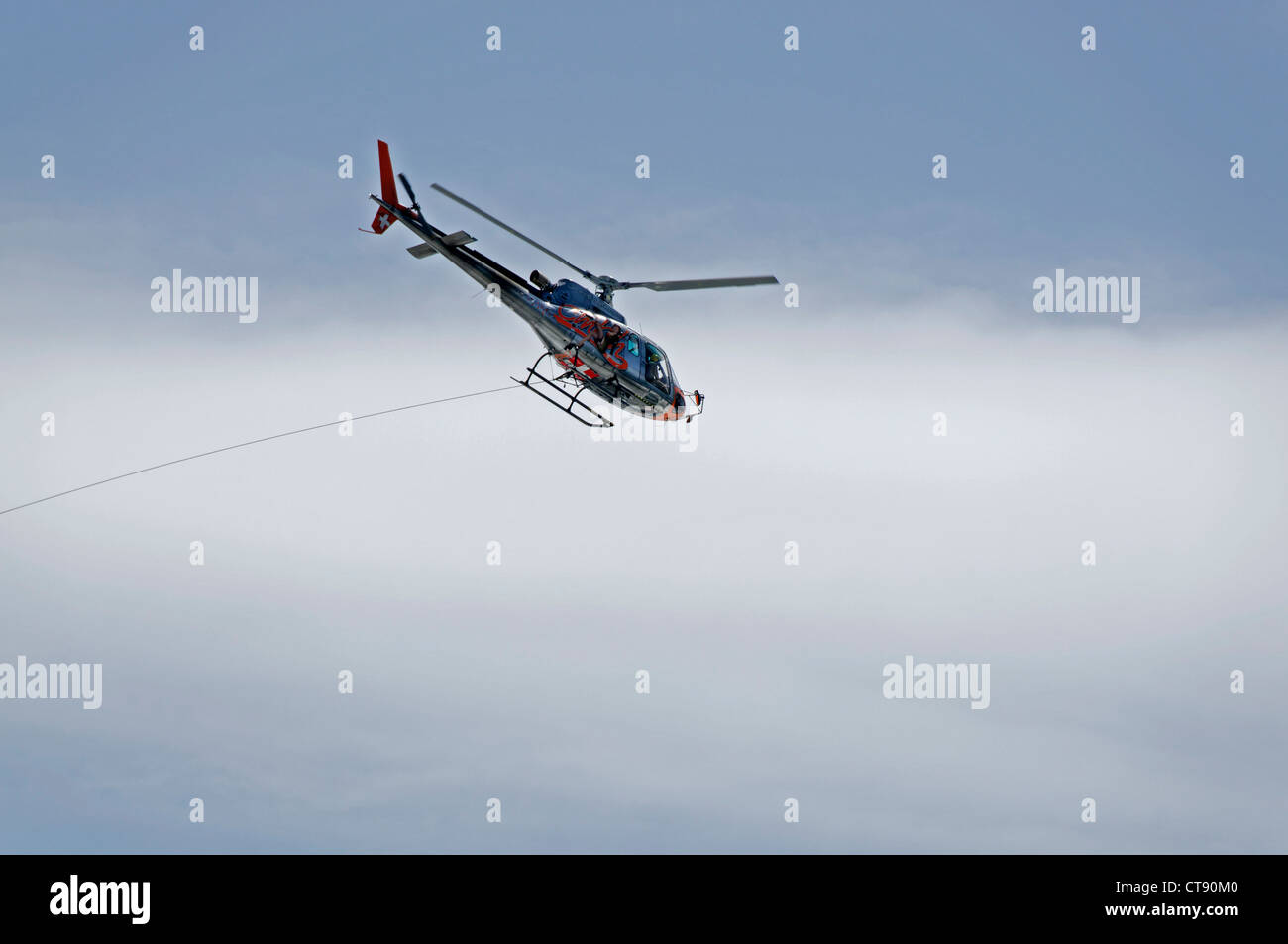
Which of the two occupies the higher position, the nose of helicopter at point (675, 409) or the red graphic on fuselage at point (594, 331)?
the red graphic on fuselage at point (594, 331)

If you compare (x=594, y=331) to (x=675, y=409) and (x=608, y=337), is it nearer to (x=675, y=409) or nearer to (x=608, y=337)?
(x=608, y=337)

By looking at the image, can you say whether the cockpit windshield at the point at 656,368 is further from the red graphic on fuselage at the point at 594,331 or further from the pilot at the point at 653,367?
the red graphic on fuselage at the point at 594,331

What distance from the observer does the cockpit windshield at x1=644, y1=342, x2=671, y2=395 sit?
40125 mm

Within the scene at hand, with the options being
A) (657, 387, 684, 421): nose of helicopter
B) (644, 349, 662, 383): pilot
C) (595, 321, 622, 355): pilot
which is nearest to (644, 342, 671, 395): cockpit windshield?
(644, 349, 662, 383): pilot

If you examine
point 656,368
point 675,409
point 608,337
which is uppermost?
point 608,337

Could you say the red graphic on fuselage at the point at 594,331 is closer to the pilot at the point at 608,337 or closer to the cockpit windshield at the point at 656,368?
the pilot at the point at 608,337

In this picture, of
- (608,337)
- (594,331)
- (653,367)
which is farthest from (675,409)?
(594,331)

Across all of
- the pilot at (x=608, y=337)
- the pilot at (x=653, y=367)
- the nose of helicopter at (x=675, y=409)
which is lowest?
the nose of helicopter at (x=675, y=409)

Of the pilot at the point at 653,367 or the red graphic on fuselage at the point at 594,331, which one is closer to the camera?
the red graphic on fuselage at the point at 594,331

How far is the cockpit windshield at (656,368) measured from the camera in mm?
40125

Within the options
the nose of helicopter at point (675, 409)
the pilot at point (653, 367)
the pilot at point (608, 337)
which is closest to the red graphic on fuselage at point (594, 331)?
the pilot at point (608, 337)

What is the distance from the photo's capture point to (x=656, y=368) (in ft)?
132
